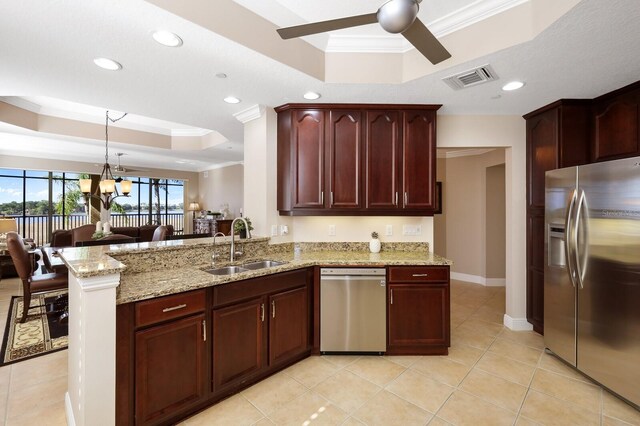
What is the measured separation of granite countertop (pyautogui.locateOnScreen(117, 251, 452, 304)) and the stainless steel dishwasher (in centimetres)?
12

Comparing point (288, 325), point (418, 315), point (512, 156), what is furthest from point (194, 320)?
point (512, 156)

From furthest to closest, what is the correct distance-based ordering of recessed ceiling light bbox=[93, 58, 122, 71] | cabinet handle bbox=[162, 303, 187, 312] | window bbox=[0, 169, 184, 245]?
window bbox=[0, 169, 184, 245] → recessed ceiling light bbox=[93, 58, 122, 71] → cabinet handle bbox=[162, 303, 187, 312]

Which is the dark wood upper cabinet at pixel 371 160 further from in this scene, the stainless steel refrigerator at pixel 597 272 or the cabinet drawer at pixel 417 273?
the stainless steel refrigerator at pixel 597 272

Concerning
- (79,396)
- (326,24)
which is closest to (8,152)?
(79,396)

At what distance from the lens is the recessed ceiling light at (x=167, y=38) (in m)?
1.85

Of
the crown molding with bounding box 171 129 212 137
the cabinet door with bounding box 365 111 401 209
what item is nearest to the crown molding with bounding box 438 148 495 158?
the cabinet door with bounding box 365 111 401 209

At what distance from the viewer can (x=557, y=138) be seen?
9.91 ft

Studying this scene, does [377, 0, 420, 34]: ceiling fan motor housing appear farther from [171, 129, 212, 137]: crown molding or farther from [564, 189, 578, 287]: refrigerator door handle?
[171, 129, 212, 137]: crown molding

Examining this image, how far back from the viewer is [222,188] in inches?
348

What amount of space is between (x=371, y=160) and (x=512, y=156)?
70.2 inches

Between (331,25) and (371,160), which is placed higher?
(331,25)

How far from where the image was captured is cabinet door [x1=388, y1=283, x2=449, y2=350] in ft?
9.03

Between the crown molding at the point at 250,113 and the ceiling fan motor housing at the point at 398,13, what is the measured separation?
212 cm

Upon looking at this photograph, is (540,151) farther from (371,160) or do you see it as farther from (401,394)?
(401,394)
